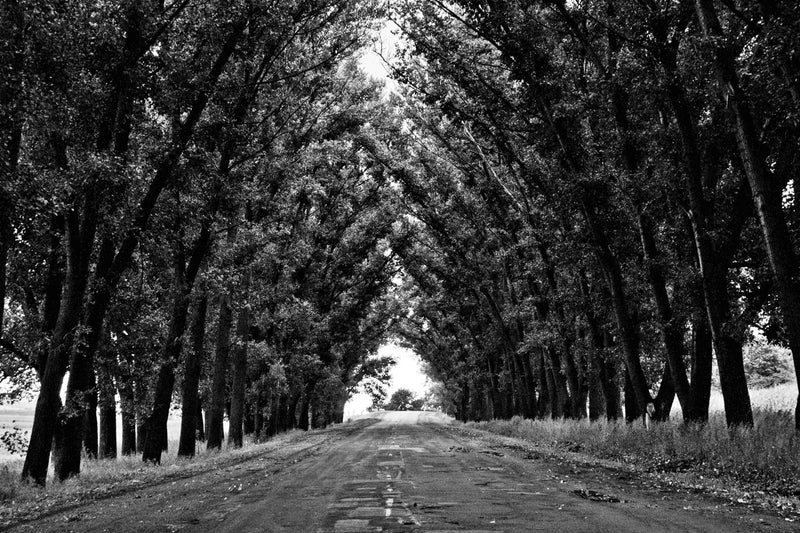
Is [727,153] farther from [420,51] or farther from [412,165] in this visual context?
[412,165]

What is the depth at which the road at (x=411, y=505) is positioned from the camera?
7090 mm

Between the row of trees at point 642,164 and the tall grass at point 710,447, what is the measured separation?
103 cm

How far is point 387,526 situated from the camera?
22.9ft

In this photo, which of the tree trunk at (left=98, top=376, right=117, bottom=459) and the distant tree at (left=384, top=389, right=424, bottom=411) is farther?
the distant tree at (left=384, top=389, right=424, bottom=411)

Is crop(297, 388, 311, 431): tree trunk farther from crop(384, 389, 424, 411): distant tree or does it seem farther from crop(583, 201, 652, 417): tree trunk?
crop(384, 389, 424, 411): distant tree

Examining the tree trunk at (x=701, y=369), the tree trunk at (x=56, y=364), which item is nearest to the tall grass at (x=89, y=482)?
the tree trunk at (x=56, y=364)

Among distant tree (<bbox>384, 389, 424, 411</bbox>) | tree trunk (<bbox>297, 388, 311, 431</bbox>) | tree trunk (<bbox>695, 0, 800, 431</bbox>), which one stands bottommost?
distant tree (<bbox>384, 389, 424, 411</bbox>)

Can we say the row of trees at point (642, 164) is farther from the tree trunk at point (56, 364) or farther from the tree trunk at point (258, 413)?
the tree trunk at point (258, 413)

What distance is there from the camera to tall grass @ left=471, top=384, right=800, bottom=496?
406 inches

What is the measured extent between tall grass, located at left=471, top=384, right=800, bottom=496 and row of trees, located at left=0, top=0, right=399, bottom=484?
12021 mm

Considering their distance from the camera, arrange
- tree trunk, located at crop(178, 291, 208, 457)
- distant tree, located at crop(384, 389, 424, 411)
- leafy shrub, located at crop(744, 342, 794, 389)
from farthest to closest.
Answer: distant tree, located at crop(384, 389, 424, 411) < leafy shrub, located at crop(744, 342, 794, 389) < tree trunk, located at crop(178, 291, 208, 457)

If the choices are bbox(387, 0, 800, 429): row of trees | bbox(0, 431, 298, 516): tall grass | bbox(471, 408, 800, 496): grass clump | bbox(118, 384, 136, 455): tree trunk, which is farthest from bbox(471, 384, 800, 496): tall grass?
bbox(118, 384, 136, 455): tree trunk

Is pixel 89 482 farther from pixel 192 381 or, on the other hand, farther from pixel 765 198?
pixel 765 198

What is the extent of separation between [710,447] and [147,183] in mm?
14261
